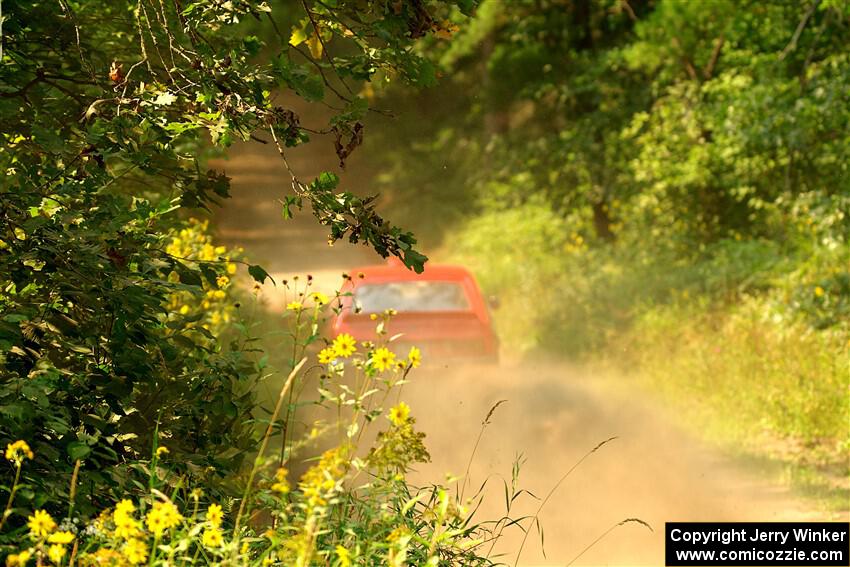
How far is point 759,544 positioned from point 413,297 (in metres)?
5.97

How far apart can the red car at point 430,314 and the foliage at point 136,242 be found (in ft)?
23.2

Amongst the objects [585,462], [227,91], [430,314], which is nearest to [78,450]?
[227,91]

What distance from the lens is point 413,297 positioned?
1431 cm

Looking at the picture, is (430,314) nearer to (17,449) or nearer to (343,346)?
(343,346)

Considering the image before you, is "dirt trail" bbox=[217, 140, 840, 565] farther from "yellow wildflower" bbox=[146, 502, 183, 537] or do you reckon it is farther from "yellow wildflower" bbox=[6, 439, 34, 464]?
"yellow wildflower" bbox=[6, 439, 34, 464]

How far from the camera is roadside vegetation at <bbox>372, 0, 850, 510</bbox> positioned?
1386cm

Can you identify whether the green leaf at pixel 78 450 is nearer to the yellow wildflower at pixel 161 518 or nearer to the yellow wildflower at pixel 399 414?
the yellow wildflower at pixel 161 518

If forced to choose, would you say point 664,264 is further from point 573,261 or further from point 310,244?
point 310,244

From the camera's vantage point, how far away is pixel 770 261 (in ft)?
58.9

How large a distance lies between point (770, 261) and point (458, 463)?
770 centimetres

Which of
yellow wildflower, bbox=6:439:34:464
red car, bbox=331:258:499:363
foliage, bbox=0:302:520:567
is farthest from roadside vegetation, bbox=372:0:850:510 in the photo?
yellow wildflower, bbox=6:439:34:464

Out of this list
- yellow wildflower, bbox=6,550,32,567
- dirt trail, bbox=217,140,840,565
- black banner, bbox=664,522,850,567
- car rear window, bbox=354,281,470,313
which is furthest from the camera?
car rear window, bbox=354,281,470,313

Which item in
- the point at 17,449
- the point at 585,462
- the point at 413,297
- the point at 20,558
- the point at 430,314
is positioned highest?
the point at 413,297

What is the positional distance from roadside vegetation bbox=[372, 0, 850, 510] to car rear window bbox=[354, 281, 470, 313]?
1.75 m
